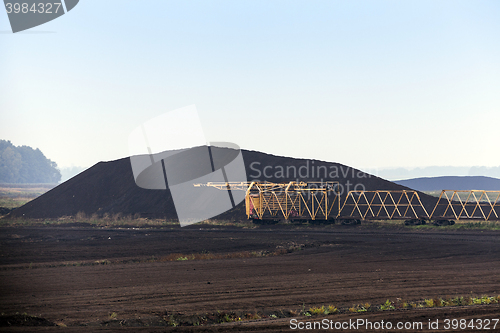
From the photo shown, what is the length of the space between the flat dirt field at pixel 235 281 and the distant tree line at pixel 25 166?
3410 inches

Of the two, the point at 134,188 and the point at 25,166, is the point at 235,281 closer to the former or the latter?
the point at 134,188

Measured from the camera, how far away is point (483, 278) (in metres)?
18.3

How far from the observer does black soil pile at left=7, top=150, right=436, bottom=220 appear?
63094 mm

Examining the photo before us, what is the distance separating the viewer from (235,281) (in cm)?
1777

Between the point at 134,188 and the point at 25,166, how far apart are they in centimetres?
8065

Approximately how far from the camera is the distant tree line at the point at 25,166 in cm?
10664

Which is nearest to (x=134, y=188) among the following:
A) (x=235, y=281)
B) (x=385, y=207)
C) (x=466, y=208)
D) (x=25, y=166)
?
(x=385, y=207)

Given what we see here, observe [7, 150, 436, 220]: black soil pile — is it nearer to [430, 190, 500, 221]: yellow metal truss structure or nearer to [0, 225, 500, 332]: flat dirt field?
[430, 190, 500, 221]: yellow metal truss structure

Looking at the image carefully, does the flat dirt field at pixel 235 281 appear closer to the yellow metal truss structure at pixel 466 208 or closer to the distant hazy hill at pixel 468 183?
the yellow metal truss structure at pixel 466 208

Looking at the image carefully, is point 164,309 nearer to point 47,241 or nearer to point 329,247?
point 329,247

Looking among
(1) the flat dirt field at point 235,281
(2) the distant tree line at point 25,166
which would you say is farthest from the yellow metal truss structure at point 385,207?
(2) the distant tree line at point 25,166

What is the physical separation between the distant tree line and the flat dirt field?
86625 mm

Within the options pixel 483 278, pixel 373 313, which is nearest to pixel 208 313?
pixel 373 313

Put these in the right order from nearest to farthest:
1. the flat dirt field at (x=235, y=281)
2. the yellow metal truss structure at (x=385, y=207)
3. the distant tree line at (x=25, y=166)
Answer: the flat dirt field at (x=235, y=281) → the yellow metal truss structure at (x=385, y=207) → the distant tree line at (x=25, y=166)
